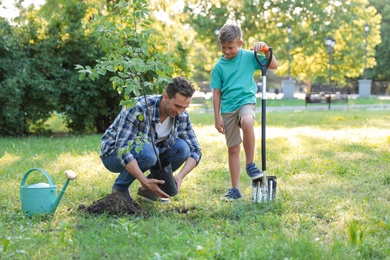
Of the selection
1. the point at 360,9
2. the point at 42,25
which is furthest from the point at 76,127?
the point at 360,9

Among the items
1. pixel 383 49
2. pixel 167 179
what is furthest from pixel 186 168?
pixel 383 49

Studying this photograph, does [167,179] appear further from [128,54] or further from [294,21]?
[294,21]

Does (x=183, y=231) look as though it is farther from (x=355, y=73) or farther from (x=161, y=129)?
(x=355, y=73)

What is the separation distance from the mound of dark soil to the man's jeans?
27 cm

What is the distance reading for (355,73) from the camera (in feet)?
140

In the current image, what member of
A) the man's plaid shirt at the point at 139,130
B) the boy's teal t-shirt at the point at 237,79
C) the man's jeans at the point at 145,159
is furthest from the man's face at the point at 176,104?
the boy's teal t-shirt at the point at 237,79

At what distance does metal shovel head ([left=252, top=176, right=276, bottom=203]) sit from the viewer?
4.64 meters

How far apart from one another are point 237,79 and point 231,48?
0.28 meters

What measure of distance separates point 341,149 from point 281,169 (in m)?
1.99

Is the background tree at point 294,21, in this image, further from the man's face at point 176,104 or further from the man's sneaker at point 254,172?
the man's face at point 176,104

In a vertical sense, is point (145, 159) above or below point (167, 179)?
above

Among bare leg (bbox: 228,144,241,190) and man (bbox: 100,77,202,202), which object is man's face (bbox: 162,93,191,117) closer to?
man (bbox: 100,77,202,202)

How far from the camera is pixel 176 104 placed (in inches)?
170

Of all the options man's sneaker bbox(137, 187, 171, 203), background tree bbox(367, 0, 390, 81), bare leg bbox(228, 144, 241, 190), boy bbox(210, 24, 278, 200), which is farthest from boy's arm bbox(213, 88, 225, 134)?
background tree bbox(367, 0, 390, 81)
